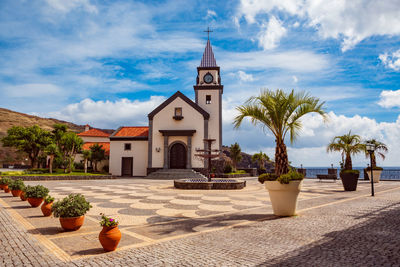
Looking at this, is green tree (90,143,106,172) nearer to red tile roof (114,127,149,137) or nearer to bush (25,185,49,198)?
red tile roof (114,127,149,137)

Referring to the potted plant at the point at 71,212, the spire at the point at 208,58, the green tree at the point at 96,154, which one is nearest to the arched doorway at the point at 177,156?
the green tree at the point at 96,154

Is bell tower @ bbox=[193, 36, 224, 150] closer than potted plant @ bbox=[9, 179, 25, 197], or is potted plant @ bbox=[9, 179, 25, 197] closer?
potted plant @ bbox=[9, 179, 25, 197]

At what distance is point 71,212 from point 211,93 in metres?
28.6

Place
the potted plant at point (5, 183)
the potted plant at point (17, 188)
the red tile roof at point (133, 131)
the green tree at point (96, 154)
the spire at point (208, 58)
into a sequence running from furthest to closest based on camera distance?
the spire at point (208, 58) → the red tile roof at point (133, 131) → the green tree at point (96, 154) → the potted plant at point (5, 183) → the potted plant at point (17, 188)

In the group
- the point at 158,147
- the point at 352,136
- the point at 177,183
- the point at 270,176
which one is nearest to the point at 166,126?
the point at 158,147

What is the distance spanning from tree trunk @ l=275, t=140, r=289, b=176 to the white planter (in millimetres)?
518

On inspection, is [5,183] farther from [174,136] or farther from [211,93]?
[211,93]

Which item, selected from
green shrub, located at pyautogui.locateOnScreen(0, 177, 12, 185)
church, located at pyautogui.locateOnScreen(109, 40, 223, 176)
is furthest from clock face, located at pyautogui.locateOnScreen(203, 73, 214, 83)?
green shrub, located at pyautogui.locateOnScreen(0, 177, 12, 185)

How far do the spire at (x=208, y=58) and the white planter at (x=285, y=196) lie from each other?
28.4m

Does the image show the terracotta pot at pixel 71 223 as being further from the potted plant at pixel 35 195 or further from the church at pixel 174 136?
the church at pixel 174 136

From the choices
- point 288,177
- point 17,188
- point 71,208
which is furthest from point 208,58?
point 71,208

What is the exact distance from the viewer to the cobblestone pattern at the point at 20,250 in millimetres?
4188

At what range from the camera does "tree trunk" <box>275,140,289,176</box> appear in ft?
26.9

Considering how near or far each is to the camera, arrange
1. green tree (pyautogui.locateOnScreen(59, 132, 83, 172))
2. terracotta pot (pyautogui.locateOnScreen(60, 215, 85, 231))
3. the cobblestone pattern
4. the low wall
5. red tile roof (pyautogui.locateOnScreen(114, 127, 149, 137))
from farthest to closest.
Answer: red tile roof (pyautogui.locateOnScreen(114, 127, 149, 137))
green tree (pyautogui.locateOnScreen(59, 132, 83, 172))
the low wall
terracotta pot (pyautogui.locateOnScreen(60, 215, 85, 231))
the cobblestone pattern
